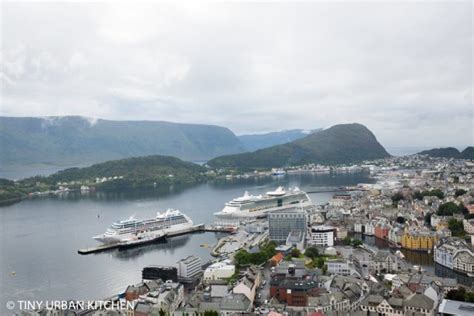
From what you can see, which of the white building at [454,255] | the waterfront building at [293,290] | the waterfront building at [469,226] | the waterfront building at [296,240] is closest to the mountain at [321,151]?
the waterfront building at [469,226]

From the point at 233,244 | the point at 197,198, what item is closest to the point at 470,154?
the point at 197,198

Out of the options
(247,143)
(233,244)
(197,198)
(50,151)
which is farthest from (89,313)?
(247,143)

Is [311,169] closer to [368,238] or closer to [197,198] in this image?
[197,198]

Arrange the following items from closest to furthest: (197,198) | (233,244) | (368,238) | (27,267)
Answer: (27,267) → (233,244) → (368,238) → (197,198)

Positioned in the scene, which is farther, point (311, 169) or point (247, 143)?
point (247, 143)

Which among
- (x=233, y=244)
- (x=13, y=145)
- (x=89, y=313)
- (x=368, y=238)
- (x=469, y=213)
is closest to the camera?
(x=89, y=313)

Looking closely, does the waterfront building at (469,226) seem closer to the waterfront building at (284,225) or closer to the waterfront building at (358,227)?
the waterfront building at (358,227)

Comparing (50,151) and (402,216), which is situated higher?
(50,151)

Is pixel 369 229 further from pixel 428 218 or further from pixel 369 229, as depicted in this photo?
pixel 428 218
